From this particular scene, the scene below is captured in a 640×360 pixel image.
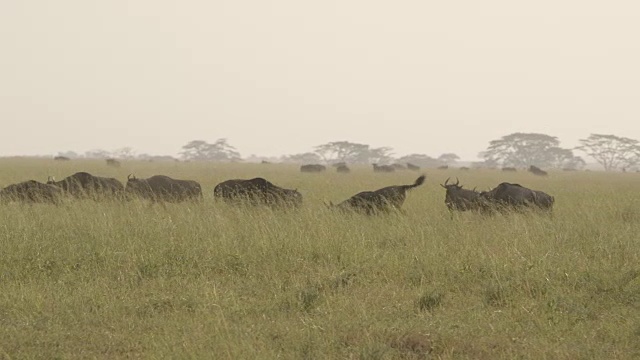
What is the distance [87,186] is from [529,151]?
78538 mm

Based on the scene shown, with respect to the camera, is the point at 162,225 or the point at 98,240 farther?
the point at 162,225

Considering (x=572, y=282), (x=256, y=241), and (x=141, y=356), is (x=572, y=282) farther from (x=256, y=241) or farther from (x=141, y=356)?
(x=141, y=356)

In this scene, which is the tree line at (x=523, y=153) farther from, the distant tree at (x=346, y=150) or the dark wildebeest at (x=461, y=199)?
the dark wildebeest at (x=461, y=199)

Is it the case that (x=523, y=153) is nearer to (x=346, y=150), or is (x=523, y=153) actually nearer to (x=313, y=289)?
(x=346, y=150)

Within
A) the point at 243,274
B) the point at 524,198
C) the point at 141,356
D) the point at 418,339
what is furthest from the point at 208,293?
the point at 524,198

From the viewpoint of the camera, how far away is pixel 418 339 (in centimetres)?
485

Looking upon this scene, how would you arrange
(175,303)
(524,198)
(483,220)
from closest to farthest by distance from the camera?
(175,303), (483,220), (524,198)

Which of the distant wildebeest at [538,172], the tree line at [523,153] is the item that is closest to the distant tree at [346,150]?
the tree line at [523,153]

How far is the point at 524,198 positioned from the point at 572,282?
5410mm

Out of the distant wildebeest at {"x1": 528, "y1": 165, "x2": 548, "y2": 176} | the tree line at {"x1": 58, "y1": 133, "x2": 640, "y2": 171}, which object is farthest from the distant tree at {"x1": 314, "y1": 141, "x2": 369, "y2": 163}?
the distant wildebeest at {"x1": 528, "y1": 165, "x2": 548, "y2": 176}

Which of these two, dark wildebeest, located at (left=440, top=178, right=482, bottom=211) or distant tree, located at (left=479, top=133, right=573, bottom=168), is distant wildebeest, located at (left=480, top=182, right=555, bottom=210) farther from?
distant tree, located at (left=479, top=133, right=573, bottom=168)

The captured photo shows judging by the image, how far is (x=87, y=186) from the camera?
13.4 m

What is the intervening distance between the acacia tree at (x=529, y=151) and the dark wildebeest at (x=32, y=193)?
76.7 meters

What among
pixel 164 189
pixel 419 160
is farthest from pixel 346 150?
pixel 164 189
